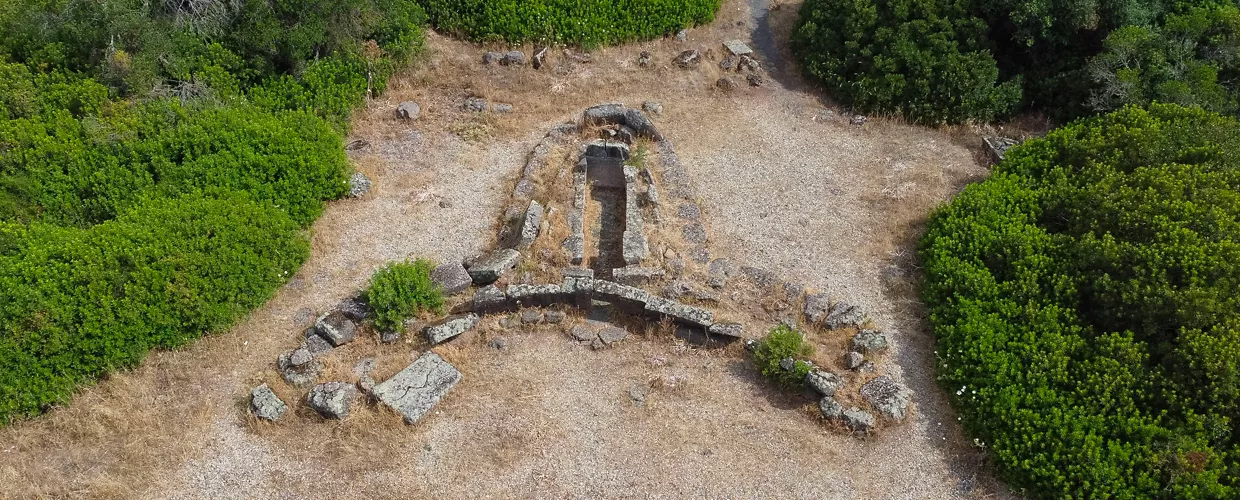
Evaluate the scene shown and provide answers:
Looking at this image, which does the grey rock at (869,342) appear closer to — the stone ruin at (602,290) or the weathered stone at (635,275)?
the stone ruin at (602,290)

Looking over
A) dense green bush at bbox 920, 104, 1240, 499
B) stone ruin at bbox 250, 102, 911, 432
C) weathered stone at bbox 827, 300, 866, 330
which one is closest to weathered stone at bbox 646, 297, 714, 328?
stone ruin at bbox 250, 102, 911, 432

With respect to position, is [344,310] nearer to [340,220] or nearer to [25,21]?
[340,220]

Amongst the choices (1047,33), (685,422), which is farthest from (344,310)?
(1047,33)

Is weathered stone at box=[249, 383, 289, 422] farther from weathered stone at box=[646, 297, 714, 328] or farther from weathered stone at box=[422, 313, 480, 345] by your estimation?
weathered stone at box=[646, 297, 714, 328]

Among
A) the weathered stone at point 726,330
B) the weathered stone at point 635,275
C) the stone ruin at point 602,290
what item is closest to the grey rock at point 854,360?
the stone ruin at point 602,290

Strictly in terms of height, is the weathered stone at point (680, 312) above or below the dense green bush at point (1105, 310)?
below

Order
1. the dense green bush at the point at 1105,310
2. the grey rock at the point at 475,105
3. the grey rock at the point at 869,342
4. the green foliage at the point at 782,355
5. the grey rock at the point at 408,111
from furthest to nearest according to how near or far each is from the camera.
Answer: the grey rock at the point at 475,105 < the grey rock at the point at 408,111 < the grey rock at the point at 869,342 < the green foliage at the point at 782,355 < the dense green bush at the point at 1105,310

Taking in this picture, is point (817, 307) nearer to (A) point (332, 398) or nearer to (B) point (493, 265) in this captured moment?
(B) point (493, 265)
